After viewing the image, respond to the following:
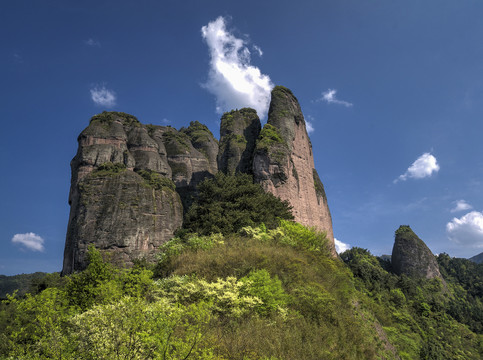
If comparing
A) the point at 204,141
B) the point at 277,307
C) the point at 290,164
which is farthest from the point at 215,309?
the point at 204,141

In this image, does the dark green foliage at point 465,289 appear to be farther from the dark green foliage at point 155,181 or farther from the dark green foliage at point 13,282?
the dark green foliage at point 13,282

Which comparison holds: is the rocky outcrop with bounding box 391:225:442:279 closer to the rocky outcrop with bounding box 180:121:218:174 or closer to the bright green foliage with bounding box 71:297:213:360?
the rocky outcrop with bounding box 180:121:218:174

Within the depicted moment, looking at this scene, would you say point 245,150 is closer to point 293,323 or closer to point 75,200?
point 75,200

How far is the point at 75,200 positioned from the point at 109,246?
305 inches

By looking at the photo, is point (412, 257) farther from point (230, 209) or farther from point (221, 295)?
point (221, 295)

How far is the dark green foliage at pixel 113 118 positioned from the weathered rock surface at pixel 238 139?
1383cm

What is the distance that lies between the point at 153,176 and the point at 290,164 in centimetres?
1667

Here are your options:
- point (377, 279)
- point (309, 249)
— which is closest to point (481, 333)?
point (377, 279)

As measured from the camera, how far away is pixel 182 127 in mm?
69312

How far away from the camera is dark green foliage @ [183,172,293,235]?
72.8 feet

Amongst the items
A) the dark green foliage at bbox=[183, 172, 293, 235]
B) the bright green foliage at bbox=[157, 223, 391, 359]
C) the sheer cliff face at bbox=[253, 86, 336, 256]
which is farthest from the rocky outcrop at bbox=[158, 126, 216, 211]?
the bright green foliage at bbox=[157, 223, 391, 359]

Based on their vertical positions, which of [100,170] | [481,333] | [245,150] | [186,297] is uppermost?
[245,150]

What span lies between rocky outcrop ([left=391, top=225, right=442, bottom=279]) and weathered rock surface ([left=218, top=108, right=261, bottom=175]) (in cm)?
4696

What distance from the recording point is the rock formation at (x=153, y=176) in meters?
26.2
